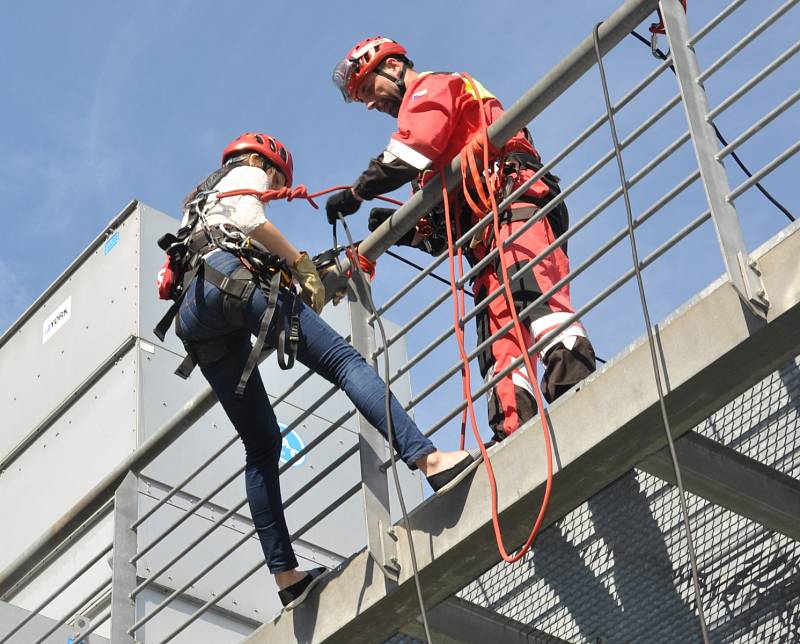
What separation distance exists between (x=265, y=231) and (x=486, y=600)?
1602 mm

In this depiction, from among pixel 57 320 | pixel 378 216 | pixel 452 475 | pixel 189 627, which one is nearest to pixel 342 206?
pixel 378 216

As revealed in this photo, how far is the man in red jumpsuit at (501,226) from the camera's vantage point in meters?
5.33

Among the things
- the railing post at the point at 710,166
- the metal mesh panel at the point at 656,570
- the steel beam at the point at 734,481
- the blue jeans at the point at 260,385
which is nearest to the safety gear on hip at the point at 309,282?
the blue jeans at the point at 260,385

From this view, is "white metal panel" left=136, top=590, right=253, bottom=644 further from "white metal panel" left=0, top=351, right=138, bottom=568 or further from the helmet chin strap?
the helmet chin strap

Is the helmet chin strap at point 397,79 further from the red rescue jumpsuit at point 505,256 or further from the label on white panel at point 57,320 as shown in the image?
the label on white panel at point 57,320

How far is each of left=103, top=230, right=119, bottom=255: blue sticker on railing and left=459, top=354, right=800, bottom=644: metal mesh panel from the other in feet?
14.2

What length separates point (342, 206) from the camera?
18.7 ft

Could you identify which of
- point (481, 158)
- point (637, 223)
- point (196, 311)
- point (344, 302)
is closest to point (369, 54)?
point (481, 158)

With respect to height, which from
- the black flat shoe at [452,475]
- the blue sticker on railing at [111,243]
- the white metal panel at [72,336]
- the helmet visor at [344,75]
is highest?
the blue sticker on railing at [111,243]

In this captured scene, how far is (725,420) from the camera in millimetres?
4539

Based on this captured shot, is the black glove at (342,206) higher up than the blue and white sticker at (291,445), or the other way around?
the blue and white sticker at (291,445)

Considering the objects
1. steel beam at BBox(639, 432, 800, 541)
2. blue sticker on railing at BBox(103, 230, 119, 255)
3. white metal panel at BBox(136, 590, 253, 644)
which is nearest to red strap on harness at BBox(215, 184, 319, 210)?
steel beam at BBox(639, 432, 800, 541)

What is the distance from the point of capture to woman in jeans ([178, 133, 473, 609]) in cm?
514

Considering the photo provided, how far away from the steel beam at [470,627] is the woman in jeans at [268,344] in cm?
48
